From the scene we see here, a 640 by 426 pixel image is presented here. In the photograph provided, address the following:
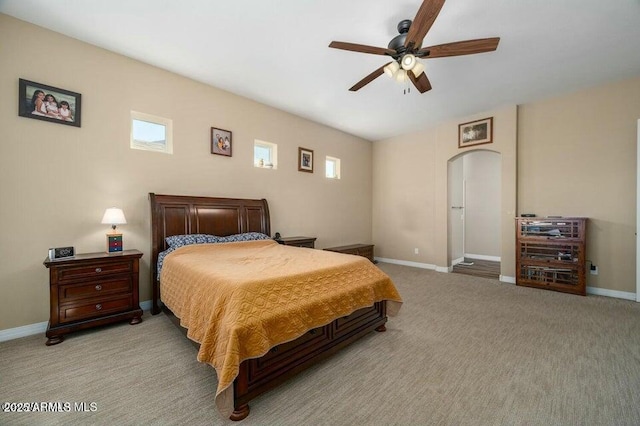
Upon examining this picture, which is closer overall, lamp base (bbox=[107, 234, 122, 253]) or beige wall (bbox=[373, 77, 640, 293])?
lamp base (bbox=[107, 234, 122, 253])

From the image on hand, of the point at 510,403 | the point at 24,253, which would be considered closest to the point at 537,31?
the point at 510,403

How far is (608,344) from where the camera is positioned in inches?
94.4

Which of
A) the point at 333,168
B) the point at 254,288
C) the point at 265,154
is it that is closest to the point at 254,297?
the point at 254,288

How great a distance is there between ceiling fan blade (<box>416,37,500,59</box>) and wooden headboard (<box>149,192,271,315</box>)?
122 inches

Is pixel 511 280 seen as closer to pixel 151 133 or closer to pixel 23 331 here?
pixel 151 133

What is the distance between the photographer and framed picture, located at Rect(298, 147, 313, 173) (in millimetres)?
5199

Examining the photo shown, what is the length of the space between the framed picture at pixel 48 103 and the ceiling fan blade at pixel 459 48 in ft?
12.1

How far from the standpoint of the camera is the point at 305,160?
5.30 meters

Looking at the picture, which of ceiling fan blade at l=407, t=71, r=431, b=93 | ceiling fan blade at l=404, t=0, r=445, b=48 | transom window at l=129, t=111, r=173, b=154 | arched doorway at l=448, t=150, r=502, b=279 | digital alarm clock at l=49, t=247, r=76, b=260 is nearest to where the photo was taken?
ceiling fan blade at l=404, t=0, r=445, b=48

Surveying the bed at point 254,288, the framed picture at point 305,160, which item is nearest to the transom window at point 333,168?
the framed picture at point 305,160

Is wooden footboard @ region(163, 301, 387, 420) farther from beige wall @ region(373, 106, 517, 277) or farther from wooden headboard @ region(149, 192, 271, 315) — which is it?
beige wall @ region(373, 106, 517, 277)

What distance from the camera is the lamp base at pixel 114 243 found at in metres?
2.88

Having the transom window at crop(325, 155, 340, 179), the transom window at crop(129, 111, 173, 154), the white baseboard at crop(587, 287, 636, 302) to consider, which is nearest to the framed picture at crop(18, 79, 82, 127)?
the transom window at crop(129, 111, 173, 154)

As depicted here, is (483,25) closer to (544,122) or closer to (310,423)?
(544,122)
